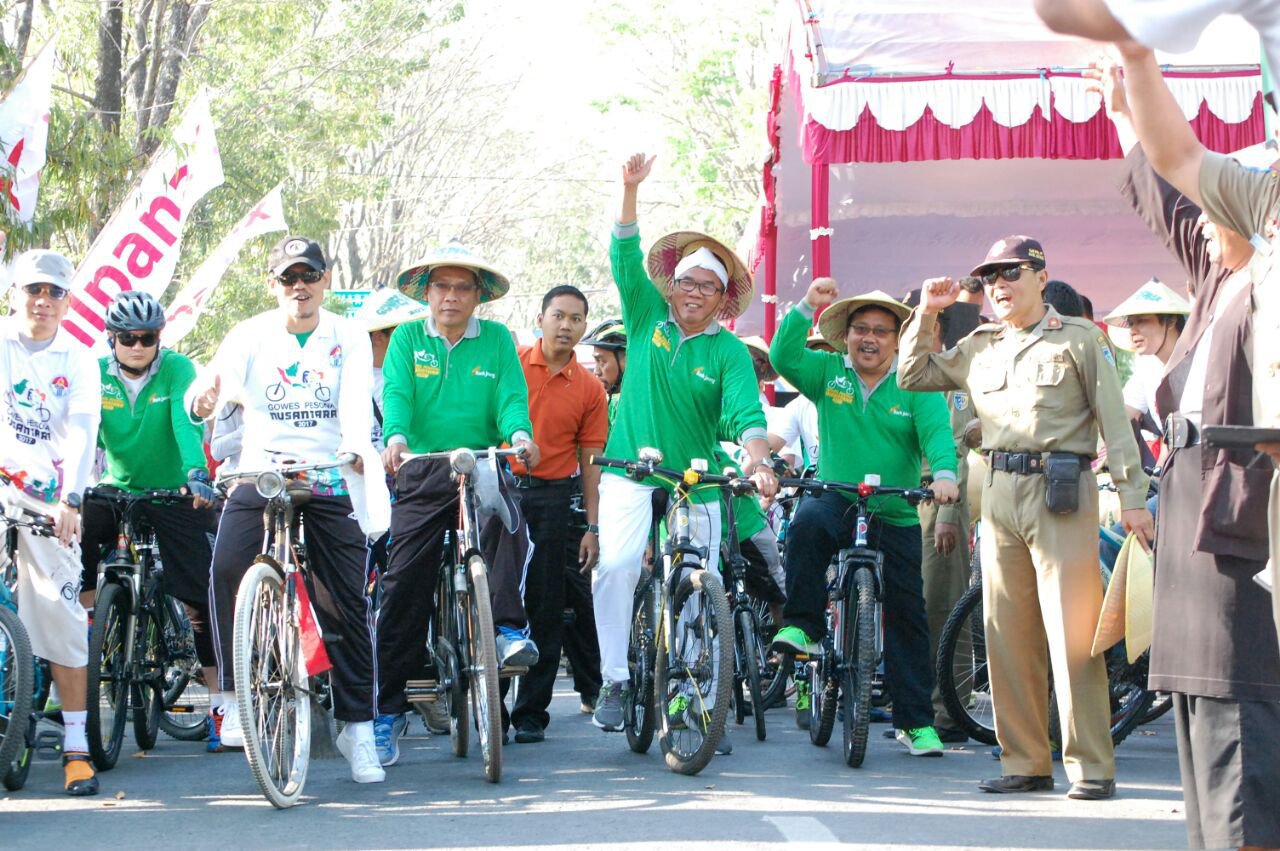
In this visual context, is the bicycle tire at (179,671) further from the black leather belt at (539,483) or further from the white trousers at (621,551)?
the white trousers at (621,551)

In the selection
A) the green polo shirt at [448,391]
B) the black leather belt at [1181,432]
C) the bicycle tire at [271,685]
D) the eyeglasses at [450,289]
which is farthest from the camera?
the eyeglasses at [450,289]

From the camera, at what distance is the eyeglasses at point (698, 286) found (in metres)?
8.48

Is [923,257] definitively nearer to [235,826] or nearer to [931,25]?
[931,25]

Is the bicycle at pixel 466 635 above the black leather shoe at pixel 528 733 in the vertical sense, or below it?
above

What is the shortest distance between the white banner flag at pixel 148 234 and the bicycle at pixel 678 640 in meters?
6.01

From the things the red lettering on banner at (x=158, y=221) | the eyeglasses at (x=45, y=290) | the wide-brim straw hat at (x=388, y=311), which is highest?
the red lettering on banner at (x=158, y=221)

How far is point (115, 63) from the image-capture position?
2100 centimetres

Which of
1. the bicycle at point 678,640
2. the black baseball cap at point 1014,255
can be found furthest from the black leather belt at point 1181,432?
the bicycle at point 678,640

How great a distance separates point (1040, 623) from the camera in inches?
290

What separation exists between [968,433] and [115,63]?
1464 cm

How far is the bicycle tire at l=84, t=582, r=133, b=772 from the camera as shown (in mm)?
7867

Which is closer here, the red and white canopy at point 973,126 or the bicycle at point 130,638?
the bicycle at point 130,638

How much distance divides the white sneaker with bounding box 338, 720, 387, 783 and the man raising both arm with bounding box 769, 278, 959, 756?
1.98 meters

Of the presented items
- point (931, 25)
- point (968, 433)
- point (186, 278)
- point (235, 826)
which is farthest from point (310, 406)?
point (186, 278)
